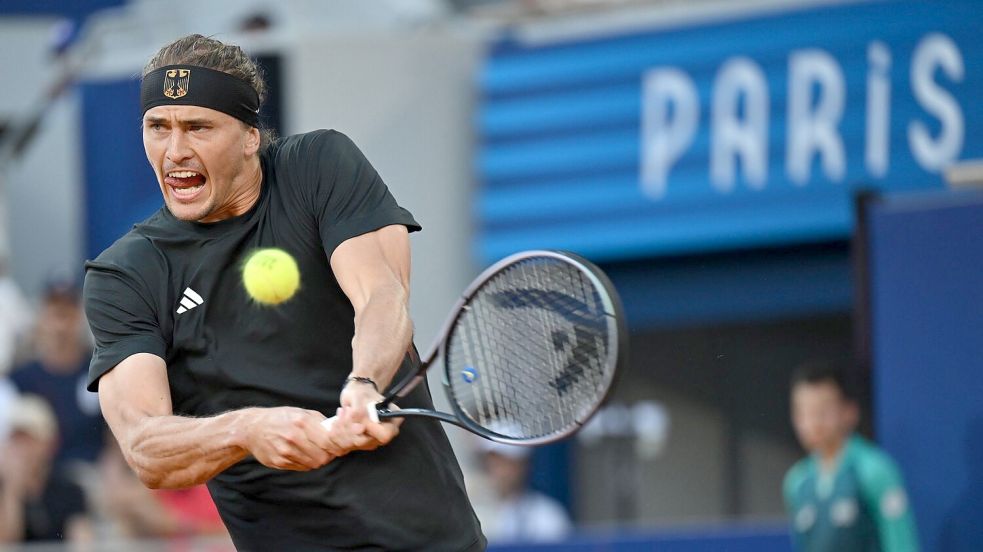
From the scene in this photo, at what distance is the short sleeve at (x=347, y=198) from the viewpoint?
3.90 meters

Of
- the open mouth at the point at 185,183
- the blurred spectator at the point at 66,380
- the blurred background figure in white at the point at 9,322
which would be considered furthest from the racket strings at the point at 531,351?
the blurred background figure in white at the point at 9,322

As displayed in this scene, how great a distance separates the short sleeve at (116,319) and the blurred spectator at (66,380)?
5.29m

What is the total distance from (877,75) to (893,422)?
3301mm

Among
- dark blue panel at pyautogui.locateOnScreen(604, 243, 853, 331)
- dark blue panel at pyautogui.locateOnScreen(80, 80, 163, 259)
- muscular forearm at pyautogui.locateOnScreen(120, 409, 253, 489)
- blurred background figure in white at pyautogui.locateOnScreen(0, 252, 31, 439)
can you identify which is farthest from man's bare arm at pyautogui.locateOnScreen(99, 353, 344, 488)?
dark blue panel at pyautogui.locateOnScreen(80, 80, 163, 259)

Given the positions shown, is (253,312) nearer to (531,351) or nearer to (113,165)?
(531,351)

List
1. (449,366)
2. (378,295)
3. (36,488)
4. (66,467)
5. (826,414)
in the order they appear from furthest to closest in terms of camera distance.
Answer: (66,467) < (36,488) < (826,414) < (449,366) < (378,295)

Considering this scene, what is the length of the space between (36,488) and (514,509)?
254cm

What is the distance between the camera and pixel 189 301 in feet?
12.9

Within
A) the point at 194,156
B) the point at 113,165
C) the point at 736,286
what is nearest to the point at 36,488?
the point at 113,165

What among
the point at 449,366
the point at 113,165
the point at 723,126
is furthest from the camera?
the point at 113,165

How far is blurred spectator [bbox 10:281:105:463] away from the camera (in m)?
9.11

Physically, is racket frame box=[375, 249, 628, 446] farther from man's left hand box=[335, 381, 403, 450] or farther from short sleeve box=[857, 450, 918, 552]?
short sleeve box=[857, 450, 918, 552]

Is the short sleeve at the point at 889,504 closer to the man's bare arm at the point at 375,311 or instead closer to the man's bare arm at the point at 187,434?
the man's bare arm at the point at 375,311

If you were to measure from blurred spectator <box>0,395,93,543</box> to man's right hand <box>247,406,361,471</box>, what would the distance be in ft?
15.7
